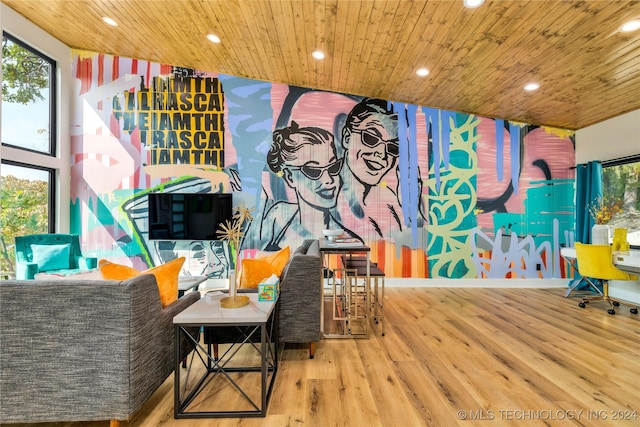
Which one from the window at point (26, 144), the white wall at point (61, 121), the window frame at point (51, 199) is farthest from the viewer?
the window frame at point (51, 199)

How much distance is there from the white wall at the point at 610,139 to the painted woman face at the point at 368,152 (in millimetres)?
3270

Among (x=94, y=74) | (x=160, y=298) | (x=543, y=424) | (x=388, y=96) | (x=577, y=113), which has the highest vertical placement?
(x=94, y=74)

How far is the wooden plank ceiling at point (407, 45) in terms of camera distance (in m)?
2.91

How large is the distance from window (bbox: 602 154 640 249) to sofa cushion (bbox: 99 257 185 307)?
5.87 metres

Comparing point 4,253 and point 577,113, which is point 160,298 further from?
point 577,113

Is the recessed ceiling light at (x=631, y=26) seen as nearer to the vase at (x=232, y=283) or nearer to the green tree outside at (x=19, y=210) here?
the vase at (x=232, y=283)

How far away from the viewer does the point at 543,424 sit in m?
1.88

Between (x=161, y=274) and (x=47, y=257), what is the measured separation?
10.6ft

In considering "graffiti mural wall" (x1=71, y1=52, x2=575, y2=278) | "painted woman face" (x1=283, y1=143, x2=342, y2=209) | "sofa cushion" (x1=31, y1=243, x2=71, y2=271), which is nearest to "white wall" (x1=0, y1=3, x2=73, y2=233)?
"graffiti mural wall" (x1=71, y1=52, x2=575, y2=278)

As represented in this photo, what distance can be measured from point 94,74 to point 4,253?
3.03 m

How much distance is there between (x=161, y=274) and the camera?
82.3 inches

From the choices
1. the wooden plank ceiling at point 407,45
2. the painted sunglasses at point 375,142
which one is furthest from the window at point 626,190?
the painted sunglasses at point 375,142

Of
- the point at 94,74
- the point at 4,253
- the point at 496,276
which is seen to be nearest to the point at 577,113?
the point at 496,276

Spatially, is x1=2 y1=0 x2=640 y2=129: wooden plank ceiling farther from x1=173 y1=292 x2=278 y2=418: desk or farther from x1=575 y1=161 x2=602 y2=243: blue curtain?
x1=173 y1=292 x2=278 y2=418: desk
